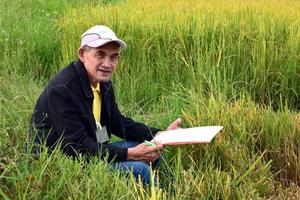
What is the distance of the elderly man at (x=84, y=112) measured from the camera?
2508 millimetres

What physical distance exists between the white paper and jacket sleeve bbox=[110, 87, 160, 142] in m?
0.30

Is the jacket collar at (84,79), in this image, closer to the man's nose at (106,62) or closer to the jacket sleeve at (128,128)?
the man's nose at (106,62)

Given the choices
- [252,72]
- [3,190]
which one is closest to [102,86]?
[3,190]

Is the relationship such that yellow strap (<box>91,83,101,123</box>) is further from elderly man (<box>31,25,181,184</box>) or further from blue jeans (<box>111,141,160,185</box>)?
blue jeans (<box>111,141,160,185</box>)

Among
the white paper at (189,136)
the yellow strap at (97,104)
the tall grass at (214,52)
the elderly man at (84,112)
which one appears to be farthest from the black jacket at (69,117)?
the tall grass at (214,52)

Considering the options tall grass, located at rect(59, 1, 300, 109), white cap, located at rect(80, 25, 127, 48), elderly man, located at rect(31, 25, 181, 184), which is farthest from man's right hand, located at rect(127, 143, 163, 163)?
tall grass, located at rect(59, 1, 300, 109)

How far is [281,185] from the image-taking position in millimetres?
2584

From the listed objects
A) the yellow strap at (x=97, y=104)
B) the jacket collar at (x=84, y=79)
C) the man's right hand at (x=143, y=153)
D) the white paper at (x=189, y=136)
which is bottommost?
the man's right hand at (x=143, y=153)

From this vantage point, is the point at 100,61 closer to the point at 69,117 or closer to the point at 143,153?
the point at 69,117

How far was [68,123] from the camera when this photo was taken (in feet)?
8.20

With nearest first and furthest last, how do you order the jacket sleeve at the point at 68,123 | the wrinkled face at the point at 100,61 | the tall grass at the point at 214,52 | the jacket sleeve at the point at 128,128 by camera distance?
1. the jacket sleeve at the point at 68,123
2. the wrinkled face at the point at 100,61
3. the jacket sleeve at the point at 128,128
4. the tall grass at the point at 214,52

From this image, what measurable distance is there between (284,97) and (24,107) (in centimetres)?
188

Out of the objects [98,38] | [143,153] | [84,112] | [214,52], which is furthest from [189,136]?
[214,52]

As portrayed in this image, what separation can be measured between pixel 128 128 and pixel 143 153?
0.41 metres
